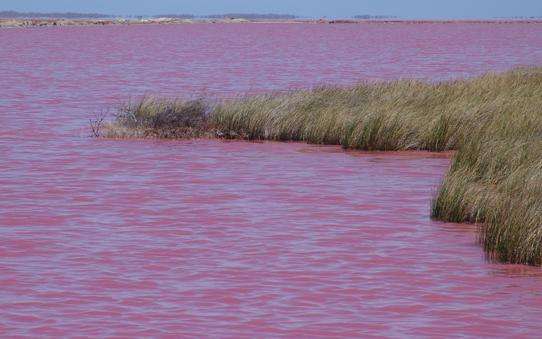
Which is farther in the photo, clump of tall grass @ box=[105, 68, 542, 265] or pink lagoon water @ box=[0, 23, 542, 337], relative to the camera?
clump of tall grass @ box=[105, 68, 542, 265]

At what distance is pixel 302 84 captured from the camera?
35.8m

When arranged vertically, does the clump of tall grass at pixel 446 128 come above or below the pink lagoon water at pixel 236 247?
above

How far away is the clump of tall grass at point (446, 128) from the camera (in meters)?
10.8

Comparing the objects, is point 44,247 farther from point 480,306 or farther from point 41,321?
point 480,306

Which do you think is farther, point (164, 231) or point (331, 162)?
point (331, 162)

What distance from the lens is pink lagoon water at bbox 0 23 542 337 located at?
28.5 ft

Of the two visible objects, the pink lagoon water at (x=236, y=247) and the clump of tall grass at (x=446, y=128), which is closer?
the pink lagoon water at (x=236, y=247)

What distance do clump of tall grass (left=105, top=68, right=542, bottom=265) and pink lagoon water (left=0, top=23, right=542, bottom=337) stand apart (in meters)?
0.32

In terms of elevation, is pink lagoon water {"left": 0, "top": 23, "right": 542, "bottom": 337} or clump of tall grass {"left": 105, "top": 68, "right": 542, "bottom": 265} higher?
clump of tall grass {"left": 105, "top": 68, "right": 542, "bottom": 265}

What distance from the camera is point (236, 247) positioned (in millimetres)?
11227

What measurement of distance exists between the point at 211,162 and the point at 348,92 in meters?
4.29

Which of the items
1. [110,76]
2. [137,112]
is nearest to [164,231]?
[137,112]

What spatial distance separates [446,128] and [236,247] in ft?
24.8

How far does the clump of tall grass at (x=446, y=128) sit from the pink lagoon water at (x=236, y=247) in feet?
1.06
